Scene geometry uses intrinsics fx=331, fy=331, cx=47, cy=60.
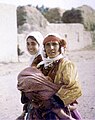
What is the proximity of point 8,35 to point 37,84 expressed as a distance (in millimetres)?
2614

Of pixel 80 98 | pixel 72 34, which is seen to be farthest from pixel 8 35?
pixel 80 98

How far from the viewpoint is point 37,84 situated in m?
0.86

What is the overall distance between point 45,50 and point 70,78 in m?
0.12

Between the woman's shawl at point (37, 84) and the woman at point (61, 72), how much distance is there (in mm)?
18

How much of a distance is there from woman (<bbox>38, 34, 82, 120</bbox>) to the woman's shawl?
18 mm

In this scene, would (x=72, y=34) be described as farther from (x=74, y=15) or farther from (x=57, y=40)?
(x=57, y=40)

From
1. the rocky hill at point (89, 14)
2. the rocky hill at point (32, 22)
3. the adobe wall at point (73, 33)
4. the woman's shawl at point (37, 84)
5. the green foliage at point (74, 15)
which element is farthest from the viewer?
the rocky hill at point (32, 22)

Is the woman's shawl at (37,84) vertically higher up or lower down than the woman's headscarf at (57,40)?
lower down

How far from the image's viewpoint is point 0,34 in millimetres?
3389

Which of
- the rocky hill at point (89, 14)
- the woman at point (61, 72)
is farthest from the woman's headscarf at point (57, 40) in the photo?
the rocky hill at point (89, 14)

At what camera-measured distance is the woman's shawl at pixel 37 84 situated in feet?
2.83

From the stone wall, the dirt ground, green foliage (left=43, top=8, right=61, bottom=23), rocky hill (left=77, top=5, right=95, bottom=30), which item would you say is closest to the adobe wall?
the stone wall

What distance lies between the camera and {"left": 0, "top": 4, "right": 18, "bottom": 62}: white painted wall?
340 cm

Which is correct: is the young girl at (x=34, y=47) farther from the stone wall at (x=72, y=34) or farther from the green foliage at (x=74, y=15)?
the stone wall at (x=72, y=34)
